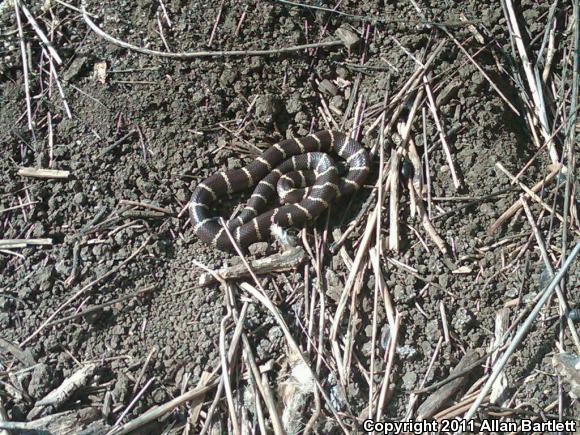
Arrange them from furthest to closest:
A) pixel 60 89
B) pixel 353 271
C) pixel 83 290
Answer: pixel 60 89
pixel 83 290
pixel 353 271

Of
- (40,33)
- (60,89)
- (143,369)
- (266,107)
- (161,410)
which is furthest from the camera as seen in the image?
(40,33)

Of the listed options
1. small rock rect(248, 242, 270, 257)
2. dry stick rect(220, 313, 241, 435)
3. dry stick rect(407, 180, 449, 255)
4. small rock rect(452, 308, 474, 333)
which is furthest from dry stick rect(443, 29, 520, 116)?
dry stick rect(220, 313, 241, 435)

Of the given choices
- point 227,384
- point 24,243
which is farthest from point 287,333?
point 24,243

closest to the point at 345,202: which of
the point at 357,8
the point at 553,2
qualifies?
the point at 357,8

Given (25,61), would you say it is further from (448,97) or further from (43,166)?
(448,97)

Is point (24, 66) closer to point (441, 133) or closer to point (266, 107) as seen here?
point (266, 107)

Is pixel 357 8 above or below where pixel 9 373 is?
above

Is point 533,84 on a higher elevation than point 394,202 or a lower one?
higher
